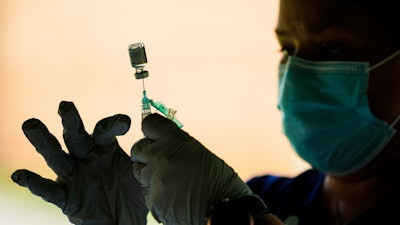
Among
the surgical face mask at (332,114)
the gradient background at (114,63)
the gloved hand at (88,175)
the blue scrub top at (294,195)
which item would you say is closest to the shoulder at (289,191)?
the blue scrub top at (294,195)

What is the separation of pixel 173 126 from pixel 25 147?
4.88ft

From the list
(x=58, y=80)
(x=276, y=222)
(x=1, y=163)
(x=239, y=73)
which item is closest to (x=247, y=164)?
(x=239, y=73)

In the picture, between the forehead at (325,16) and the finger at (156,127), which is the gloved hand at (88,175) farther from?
the forehead at (325,16)

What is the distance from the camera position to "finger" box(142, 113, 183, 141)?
1077mm

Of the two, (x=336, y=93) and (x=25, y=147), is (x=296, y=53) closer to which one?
(x=336, y=93)

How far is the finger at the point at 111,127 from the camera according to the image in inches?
43.2

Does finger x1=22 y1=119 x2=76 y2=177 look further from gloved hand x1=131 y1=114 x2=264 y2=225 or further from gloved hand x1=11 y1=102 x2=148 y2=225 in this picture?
gloved hand x1=131 y1=114 x2=264 y2=225

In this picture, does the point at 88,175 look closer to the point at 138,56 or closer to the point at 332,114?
the point at 138,56

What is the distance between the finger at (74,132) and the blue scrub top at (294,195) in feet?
1.52

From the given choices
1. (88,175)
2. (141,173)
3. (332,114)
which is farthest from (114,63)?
(332,114)

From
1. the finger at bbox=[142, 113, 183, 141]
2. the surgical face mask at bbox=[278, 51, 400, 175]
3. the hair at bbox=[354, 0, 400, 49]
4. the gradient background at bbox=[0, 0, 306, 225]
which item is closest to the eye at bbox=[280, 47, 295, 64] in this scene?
the surgical face mask at bbox=[278, 51, 400, 175]

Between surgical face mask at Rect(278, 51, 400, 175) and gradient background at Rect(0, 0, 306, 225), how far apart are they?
107cm

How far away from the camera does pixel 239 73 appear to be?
256cm

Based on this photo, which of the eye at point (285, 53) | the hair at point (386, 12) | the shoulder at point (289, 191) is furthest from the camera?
the shoulder at point (289, 191)
